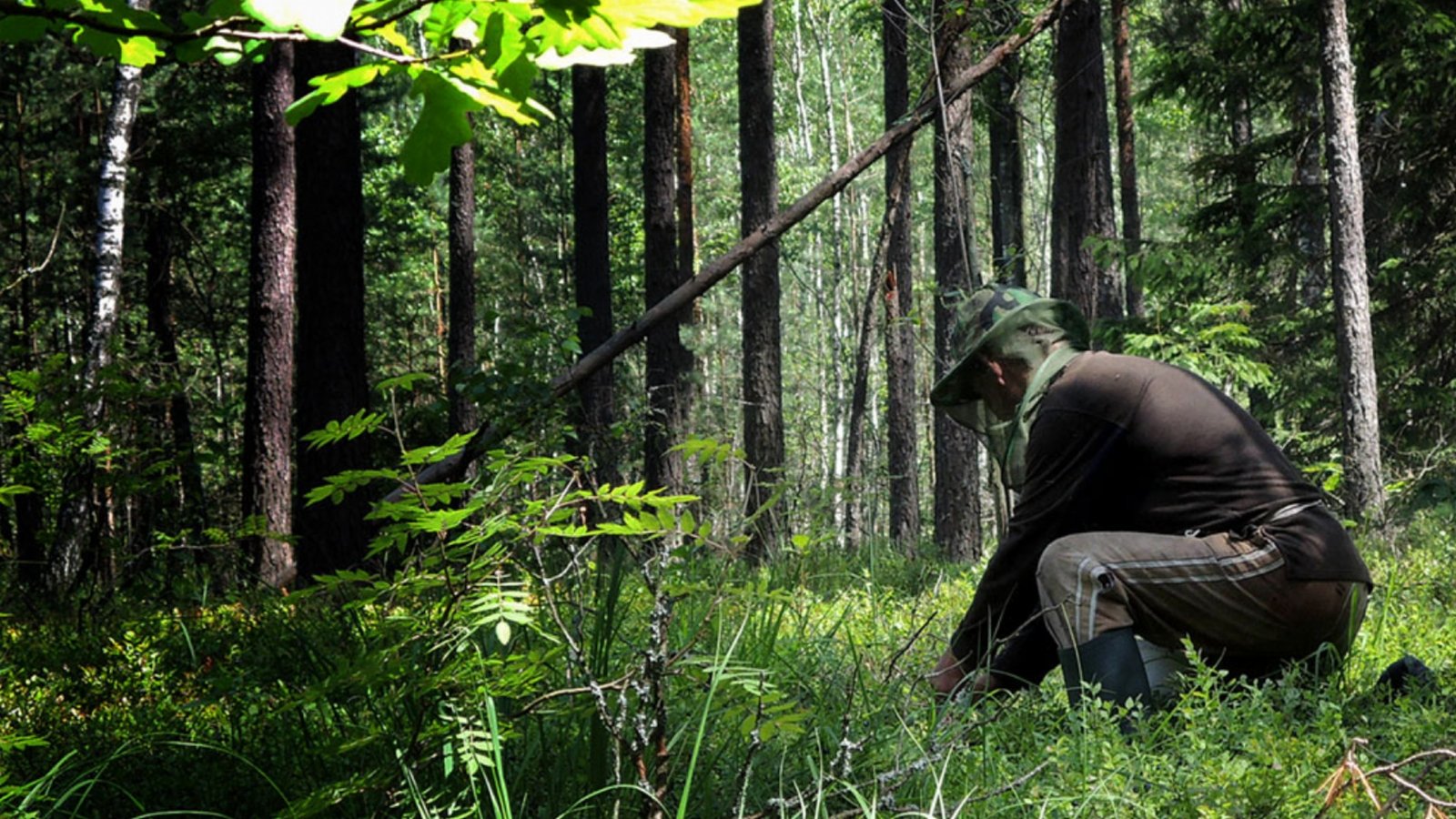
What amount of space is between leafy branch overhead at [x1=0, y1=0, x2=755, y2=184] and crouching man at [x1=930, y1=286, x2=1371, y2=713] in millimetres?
2599

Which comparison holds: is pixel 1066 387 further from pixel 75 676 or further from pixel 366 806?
pixel 75 676

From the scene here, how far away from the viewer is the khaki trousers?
388cm

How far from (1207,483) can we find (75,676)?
11.9ft

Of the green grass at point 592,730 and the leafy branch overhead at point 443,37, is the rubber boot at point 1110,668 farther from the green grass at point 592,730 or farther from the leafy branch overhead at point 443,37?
the leafy branch overhead at point 443,37

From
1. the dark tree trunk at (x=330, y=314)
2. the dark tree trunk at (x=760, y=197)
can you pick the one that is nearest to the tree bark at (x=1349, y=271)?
the dark tree trunk at (x=760, y=197)

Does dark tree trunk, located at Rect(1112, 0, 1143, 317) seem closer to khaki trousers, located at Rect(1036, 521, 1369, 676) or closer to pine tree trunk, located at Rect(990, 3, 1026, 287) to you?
pine tree trunk, located at Rect(990, 3, 1026, 287)

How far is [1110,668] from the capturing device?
12.5 ft

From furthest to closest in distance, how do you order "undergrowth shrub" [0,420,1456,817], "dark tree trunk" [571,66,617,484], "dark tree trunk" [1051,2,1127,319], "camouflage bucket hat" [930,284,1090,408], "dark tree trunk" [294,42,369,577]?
1. "dark tree trunk" [571,66,617,484]
2. "dark tree trunk" [1051,2,1127,319]
3. "dark tree trunk" [294,42,369,577]
4. "camouflage bucket hat" [930,284,1090,408]
5. "undergrowth shrub" [0,420,1456,817]

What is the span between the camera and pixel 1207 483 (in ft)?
13.4

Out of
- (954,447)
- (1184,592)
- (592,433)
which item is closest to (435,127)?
(1184,592)

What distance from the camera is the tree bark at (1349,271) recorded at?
1015 cm

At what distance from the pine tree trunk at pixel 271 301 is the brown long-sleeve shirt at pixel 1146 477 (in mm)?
6431

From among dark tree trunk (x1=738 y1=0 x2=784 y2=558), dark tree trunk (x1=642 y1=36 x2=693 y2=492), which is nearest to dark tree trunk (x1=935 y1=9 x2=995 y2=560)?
dark tree trunk (x1=738 y1=0 x2=784 y2=558)

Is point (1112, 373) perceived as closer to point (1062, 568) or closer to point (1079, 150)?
point (1062, 568)
